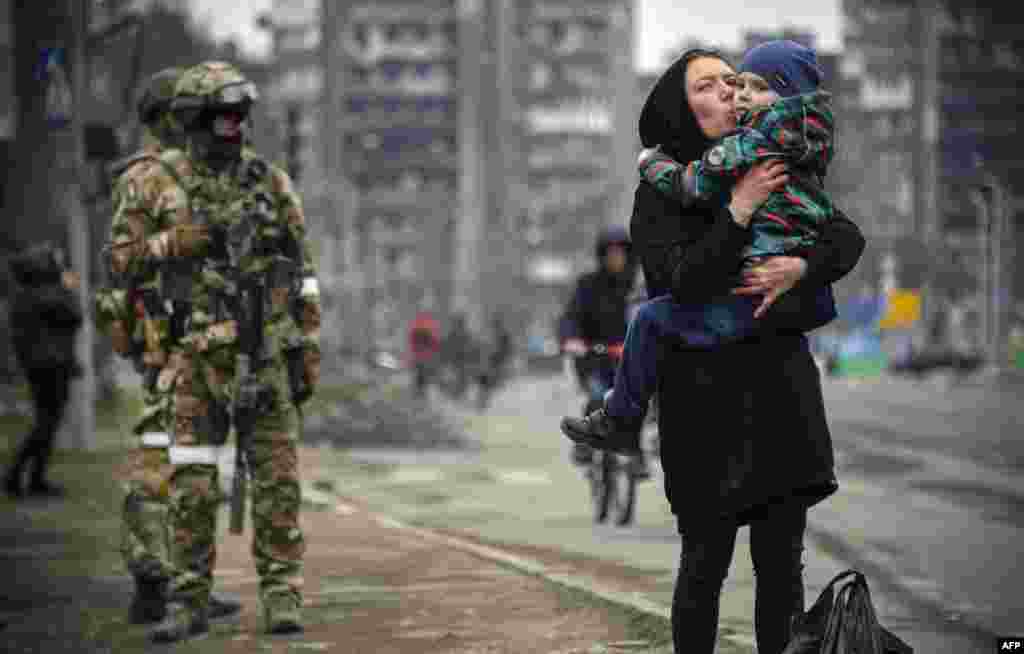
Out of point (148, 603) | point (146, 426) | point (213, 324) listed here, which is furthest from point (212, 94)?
point (148, 603)

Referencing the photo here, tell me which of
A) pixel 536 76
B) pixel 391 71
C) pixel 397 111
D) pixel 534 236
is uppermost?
pixel 391 71

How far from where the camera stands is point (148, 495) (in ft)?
27.7

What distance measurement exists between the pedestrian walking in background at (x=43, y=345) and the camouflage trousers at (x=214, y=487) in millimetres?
7346

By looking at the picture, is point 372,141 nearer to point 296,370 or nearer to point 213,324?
point 296,370

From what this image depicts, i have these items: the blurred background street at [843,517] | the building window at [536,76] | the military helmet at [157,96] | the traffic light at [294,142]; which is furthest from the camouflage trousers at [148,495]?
the building window at [536,76]

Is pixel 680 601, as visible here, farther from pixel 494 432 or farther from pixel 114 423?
pixel 494 432

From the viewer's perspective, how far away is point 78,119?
19219mm

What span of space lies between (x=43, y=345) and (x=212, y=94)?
24.6ft

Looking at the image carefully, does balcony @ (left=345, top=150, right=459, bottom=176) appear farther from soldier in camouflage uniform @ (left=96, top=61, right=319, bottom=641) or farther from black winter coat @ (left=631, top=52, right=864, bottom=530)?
black winter coat @ (left=631, top=52, right=864, bottom=530)

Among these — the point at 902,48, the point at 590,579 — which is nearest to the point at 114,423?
the point at 590,579

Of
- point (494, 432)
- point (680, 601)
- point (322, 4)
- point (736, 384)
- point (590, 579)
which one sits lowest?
point (494, 432)

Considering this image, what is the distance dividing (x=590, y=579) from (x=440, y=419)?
52.6ft

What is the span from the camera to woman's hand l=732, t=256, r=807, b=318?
5336 millimetres

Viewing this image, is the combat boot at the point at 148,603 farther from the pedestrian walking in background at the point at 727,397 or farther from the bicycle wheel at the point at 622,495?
the bicycle wheel at the point at 622,495
